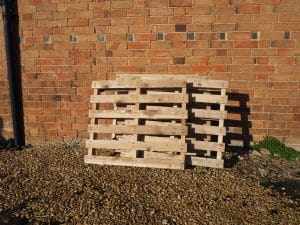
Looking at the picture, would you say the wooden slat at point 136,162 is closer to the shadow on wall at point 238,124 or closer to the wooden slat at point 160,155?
the wooden slat at point 160,155

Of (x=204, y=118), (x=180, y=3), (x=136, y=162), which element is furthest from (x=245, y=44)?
(x=136, y=162)

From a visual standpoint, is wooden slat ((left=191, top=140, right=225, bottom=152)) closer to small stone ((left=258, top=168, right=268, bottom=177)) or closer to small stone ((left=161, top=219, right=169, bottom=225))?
small stone ((left=258, top=168, right=268, bottom=177))

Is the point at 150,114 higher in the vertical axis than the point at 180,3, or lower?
lower

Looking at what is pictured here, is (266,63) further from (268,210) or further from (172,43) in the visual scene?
(268,210)

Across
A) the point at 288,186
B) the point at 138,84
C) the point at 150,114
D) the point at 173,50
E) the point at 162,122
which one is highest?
the point at 173,50

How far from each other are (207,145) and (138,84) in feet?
4.43

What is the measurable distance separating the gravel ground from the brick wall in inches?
33.6

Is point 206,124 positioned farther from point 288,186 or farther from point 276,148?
point 288,186

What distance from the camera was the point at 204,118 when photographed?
187 inches

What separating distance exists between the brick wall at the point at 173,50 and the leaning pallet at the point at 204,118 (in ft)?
1.09

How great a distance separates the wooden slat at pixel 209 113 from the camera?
15.0 ft

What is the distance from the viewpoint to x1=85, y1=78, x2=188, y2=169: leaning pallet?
175 inches

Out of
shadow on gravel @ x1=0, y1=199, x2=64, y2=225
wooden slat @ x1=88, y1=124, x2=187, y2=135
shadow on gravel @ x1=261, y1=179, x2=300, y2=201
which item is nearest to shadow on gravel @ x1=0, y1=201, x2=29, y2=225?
shadow on gravel @ x1=0, y1=199, x2=64, y2=225

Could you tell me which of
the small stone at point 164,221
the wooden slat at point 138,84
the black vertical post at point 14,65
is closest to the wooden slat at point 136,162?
the wooden slat at point 138,84
